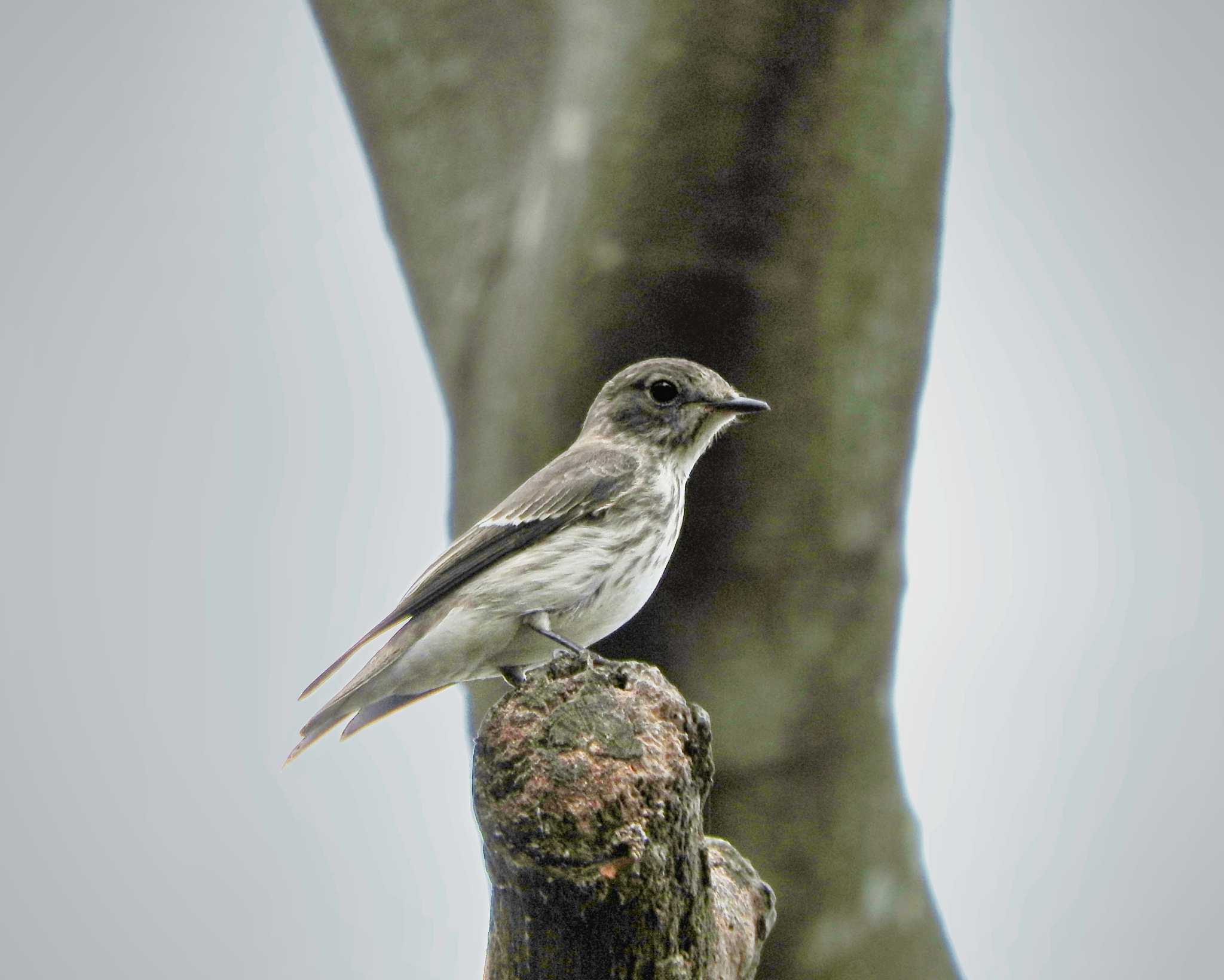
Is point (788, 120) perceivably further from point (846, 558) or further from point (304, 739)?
point (304, 739)

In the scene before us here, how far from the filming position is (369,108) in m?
3.67

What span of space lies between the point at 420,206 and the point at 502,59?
51 centimetres

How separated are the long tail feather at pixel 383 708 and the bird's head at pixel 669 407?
0.72 metres

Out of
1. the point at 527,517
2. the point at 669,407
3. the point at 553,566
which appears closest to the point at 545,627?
the point at 553,566

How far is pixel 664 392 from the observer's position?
8.41ft

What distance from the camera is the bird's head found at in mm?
2535

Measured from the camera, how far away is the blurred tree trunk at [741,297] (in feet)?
9.55

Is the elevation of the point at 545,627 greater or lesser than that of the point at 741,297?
lesser

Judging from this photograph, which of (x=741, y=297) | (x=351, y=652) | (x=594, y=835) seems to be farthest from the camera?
(x=741, y=297)

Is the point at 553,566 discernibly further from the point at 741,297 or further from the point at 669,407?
the point at 741,297

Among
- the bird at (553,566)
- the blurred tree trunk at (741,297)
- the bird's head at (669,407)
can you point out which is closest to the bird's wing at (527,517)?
the bird at (553,566)

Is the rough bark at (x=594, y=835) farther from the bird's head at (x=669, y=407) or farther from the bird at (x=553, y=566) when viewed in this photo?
the bird's head at (x=669, y=407)

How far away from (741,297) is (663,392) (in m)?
0.55

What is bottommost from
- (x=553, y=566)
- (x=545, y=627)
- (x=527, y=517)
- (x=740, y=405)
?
(x=545, y=627)
